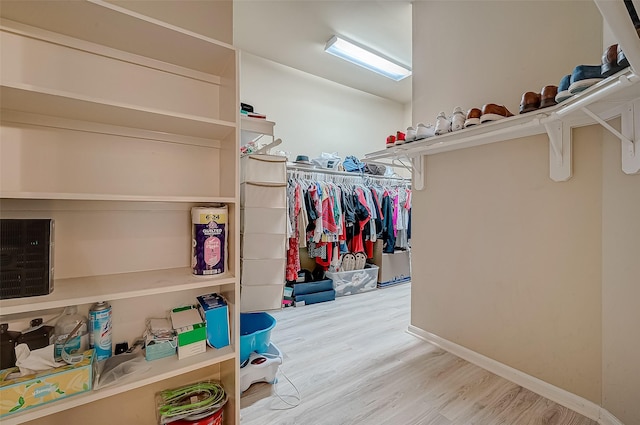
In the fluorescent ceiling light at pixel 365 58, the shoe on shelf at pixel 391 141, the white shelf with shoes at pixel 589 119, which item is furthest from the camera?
the fluorescent ceiling light at pixel 365 58

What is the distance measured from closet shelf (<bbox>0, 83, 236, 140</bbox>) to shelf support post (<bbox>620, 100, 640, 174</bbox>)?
5.61 feet

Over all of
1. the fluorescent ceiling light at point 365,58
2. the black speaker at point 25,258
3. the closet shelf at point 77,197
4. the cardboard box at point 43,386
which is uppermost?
the fluorescent ceiling light at point 365,58

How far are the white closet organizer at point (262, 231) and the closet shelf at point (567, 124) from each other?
99cm

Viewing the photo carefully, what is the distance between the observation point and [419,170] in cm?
223

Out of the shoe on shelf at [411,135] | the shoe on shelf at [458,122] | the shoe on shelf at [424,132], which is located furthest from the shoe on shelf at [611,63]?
the shoe on shelf at [411,135]

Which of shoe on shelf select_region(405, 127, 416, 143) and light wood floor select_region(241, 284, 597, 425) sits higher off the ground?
shoe on shelf select_region(405, 127, 416, 143)

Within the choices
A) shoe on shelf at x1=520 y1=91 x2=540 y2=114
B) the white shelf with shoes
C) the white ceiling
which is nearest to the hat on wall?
the white ceiling

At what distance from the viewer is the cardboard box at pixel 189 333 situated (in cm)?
112

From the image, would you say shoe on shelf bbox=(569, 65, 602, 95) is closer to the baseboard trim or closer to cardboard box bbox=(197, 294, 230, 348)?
the baseboard trim

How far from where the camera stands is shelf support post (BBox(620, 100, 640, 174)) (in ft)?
3.82

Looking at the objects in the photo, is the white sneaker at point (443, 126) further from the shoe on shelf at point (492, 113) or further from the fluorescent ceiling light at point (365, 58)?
the fluorescent ceiling light at point (365, 58)

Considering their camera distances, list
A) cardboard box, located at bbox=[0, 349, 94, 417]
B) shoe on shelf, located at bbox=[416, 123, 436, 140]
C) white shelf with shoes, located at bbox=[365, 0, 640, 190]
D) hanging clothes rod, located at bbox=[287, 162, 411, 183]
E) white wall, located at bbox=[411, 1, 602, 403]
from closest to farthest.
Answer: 1. white shelf with shoes, located at bbox=[365, 0, 640, 190]
2. cardboard box, located at bbox=[0, 349, 94, 417]
3. white wall, located at bbox=[411, 1, 602, 403]
4. shoe on shelf, located at bbox=[416, 123, 436, 140]
5. hanging clothes rod, located at bbox=[287, 162, 411, 183]

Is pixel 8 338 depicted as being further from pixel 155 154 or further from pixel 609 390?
pixel 609 390

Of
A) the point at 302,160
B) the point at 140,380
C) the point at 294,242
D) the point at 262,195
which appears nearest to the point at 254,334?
the point at 140,380
